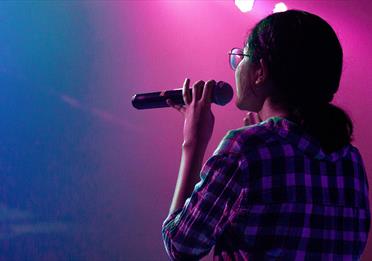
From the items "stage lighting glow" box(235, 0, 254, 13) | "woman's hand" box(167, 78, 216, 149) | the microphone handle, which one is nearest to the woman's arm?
"woman's hand" box(167, 78, 216, 149)

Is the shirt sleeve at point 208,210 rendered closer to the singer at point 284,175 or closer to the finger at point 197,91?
the singer at point 284,175

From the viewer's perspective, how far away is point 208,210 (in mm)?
604

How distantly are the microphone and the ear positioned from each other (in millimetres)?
208

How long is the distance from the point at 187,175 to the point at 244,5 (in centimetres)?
206

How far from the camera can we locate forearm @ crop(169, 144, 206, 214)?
2.31 feet

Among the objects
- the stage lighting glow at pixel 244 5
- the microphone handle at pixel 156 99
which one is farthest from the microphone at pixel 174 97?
the stage lighting glow at pixel 244 5

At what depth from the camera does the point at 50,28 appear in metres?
2.44

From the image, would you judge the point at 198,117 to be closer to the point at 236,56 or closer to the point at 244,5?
the point at 236,56

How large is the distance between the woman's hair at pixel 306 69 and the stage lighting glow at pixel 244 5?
6.52 ft

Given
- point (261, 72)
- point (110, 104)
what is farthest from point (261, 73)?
point (110, 104)

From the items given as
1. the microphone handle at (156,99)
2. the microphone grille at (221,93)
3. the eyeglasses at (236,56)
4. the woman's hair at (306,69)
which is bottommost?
the woman's hair at (306,69)

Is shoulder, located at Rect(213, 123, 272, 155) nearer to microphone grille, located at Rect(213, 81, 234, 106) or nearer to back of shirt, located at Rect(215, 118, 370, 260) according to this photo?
back of shirt, located at Rect(215, 118, 370, 260)

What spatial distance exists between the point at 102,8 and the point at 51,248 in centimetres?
134

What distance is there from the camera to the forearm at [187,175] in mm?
706
